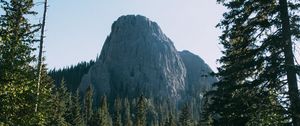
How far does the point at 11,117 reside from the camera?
22.5 meters

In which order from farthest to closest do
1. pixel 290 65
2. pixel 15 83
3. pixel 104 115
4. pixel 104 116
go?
pixel 104 115, pixel 104 116, pixel 15 83, pixel 290 65

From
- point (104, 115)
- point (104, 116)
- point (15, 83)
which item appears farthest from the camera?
point (104, 115)

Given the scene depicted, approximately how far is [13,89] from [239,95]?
1031 cm

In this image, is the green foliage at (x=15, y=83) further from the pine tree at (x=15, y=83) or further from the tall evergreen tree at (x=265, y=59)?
the tall evergreen tree at (x=265, y=59)

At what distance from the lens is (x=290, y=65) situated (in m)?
17.1

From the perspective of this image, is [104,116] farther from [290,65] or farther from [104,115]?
[290,65]

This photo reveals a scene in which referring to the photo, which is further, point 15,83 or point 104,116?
point 104,116

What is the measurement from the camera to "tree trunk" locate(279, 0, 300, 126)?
16750mm

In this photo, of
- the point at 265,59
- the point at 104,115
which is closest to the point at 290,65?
the point at 265,59

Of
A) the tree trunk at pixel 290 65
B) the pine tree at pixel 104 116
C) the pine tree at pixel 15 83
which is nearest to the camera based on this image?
the tree trunk at pixel 290 65

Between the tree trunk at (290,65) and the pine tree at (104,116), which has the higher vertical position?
the pine tree at (104,116)

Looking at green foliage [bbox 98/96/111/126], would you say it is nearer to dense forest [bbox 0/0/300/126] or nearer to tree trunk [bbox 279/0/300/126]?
dense forest [bbox 0/0/300/126]

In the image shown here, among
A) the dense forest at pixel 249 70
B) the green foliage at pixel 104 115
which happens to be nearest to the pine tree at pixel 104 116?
the green foliage at pixel 104 115

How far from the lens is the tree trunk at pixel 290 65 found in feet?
55.0
